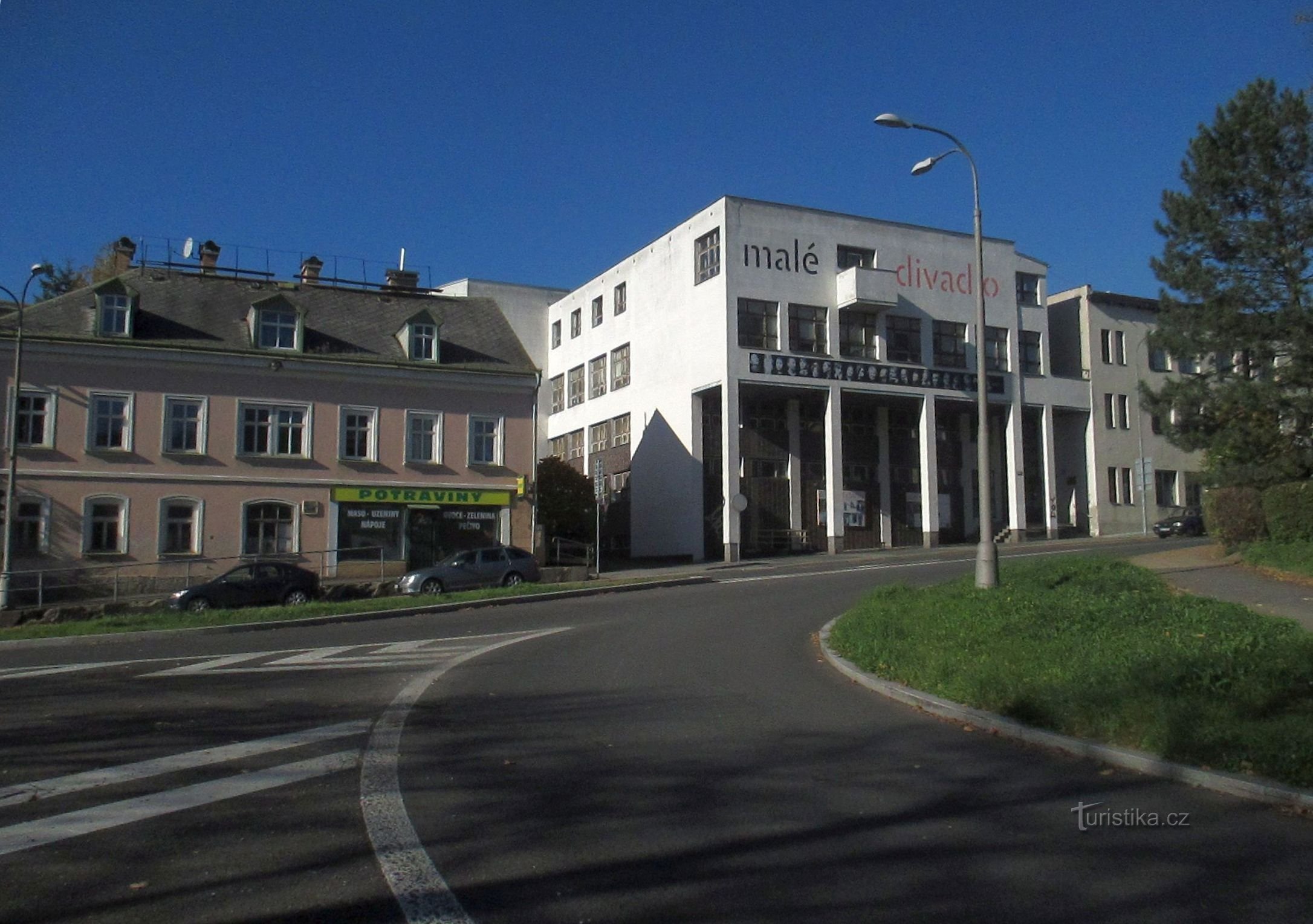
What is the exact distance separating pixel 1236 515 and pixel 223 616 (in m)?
21.3

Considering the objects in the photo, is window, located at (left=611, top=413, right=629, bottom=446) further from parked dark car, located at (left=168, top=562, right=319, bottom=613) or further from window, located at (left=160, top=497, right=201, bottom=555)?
parked dark car, located at (left=168, top=562, right=319, bottom=613)

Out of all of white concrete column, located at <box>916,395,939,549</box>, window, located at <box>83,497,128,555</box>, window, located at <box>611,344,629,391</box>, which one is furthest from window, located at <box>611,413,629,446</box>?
window, located at <box>83,497,128,555</box>

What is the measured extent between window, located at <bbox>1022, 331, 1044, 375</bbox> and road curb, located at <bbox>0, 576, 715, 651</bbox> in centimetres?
2731

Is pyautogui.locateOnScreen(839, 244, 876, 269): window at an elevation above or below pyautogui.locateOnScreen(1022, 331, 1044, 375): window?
above

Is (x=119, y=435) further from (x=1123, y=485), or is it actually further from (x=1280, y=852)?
(x=1123, y=485)

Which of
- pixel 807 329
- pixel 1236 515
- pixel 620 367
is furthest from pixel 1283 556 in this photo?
pixel 620 367

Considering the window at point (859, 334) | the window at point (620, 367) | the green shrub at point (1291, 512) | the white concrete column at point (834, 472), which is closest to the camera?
the green shrub at point (1291, 512)

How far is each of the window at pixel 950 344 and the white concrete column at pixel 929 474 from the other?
6.84 ft

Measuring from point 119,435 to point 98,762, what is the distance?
2869cm

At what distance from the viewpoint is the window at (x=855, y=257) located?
45906 millimetres

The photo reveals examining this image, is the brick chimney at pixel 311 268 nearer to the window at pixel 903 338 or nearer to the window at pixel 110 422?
the window at pixel 110 422

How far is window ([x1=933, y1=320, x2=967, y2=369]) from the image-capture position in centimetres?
4781

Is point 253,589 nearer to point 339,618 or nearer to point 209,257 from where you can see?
point 339,618

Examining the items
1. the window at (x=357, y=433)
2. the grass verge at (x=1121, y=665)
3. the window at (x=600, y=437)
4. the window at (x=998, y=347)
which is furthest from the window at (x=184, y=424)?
the window at (x=998, y=347)
